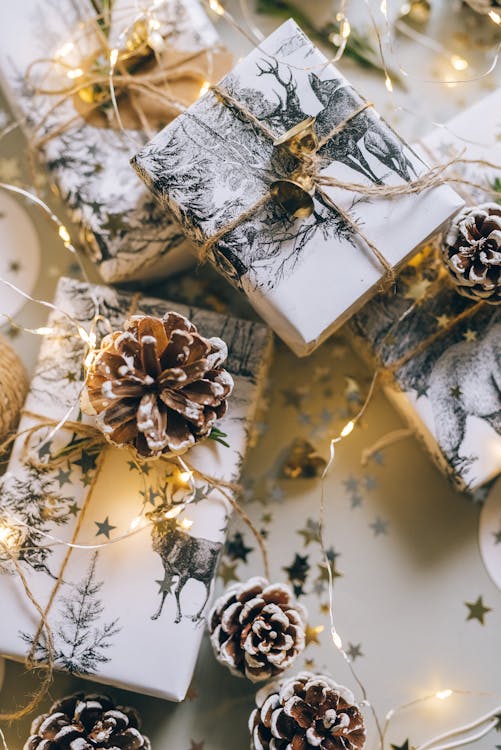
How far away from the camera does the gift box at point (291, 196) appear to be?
93 centimetres

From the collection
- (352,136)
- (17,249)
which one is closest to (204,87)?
(352,136)

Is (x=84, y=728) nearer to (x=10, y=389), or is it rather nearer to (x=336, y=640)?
(x=336, y=640)

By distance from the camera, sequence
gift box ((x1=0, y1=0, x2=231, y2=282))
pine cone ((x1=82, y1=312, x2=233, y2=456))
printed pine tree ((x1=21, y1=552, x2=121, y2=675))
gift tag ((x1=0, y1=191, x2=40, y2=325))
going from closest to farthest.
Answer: pine cone ((x1=82, y1=312, x2=233, y2=456)) → printed pine tree ((x1=21, y1=552, x2=121, y2=675)) → gift box ((x1=0, y1=0, x2=231, y2=282)) → gift tag ((x1=0, y1=191, x2=40, y2=325))

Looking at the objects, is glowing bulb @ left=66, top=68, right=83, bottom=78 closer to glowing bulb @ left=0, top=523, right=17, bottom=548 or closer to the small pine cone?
glowing bulb @ left=0, top=523, right=17, bottom=548

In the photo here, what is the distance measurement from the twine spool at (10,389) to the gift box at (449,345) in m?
0.54

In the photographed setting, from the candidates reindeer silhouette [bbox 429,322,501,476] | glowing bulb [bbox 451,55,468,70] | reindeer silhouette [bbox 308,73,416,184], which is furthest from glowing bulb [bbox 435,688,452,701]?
glowing bulb [bbox 451,55,468,70]

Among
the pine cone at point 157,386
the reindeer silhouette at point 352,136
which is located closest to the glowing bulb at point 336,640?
the pine cone at point 157,386

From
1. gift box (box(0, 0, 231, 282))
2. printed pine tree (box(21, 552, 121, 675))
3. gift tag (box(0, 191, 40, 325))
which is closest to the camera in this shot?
printed pine tree (box(21, 552, 121, 675))

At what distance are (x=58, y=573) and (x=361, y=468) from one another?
20.5 inches

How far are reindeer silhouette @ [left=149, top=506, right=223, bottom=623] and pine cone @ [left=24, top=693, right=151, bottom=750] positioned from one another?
0.19 m

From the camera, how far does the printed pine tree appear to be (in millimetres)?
968

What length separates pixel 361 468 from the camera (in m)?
1.19

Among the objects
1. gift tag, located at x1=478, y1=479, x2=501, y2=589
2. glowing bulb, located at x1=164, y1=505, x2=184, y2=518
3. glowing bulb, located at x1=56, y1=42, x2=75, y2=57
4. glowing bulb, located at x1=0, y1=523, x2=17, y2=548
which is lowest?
gift tag, located at x1=478, y1=479, x2=501, y2=589

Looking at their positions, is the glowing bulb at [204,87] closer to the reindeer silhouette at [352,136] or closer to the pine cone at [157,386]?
the reindeer silhouette at [352,136]
